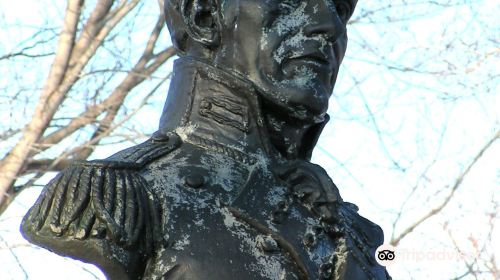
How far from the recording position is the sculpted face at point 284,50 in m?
4.75

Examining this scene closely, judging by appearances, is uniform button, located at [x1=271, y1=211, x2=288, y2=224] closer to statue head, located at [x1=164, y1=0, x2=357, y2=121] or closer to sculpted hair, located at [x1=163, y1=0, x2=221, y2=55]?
statue head, located at [x1=164, y1=0, x2=357, y2=121]

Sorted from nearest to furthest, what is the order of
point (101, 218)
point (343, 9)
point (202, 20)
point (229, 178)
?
point (101, 218), point (229, 178), point (202, 20), point (343, 9)

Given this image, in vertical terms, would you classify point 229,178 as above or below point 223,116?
below

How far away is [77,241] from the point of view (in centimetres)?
438

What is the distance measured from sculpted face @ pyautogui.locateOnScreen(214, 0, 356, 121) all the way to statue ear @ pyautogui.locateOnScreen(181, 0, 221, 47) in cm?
3

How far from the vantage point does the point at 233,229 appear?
4.54m

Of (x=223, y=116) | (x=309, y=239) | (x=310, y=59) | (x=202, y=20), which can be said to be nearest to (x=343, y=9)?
(x=310, y=59)

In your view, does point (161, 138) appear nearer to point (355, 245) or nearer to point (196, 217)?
point (196, 217)

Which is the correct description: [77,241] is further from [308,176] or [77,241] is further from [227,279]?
[308,176]

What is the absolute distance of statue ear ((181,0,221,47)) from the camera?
15.9 feet

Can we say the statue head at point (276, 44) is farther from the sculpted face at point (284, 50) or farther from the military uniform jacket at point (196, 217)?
the military uniform jacket at point (196, 217)

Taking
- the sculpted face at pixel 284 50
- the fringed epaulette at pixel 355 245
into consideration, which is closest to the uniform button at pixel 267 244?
the fringed epaulette at pixel 355 245

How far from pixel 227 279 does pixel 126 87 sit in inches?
267

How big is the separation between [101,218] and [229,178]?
47 cm
